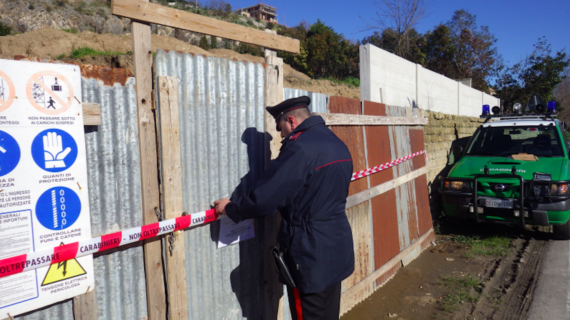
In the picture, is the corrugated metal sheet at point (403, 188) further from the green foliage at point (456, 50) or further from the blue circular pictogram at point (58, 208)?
the green foliage at point (456, 50)

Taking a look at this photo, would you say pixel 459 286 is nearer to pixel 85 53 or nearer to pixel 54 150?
pixel 54 150

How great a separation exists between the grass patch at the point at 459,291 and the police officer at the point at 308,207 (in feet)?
7.08

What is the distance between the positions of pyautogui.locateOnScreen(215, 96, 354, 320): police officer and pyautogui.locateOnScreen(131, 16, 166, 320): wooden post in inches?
19.6

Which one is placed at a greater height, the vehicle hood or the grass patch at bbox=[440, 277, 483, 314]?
the vehicle hood

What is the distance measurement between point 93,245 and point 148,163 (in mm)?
595

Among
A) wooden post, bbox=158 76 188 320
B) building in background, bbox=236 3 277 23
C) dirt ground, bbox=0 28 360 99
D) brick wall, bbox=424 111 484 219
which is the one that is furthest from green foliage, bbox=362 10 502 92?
building in background, bbox=236 3 277 23

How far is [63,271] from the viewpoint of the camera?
6.69 feet

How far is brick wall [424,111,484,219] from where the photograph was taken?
7.72 metres

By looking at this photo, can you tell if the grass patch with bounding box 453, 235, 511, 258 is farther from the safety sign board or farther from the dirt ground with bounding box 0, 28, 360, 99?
the dirt ground with bounding box 0, 28, 360, 99

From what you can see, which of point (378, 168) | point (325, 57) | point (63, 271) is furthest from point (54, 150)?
point (325, 57)

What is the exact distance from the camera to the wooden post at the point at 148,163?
2.38m

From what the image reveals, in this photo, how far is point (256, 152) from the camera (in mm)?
3227

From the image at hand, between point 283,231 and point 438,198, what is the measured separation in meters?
6.41

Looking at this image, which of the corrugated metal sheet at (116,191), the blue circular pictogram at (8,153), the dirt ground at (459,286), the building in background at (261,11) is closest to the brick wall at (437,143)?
the dirt ground at (459,286)
